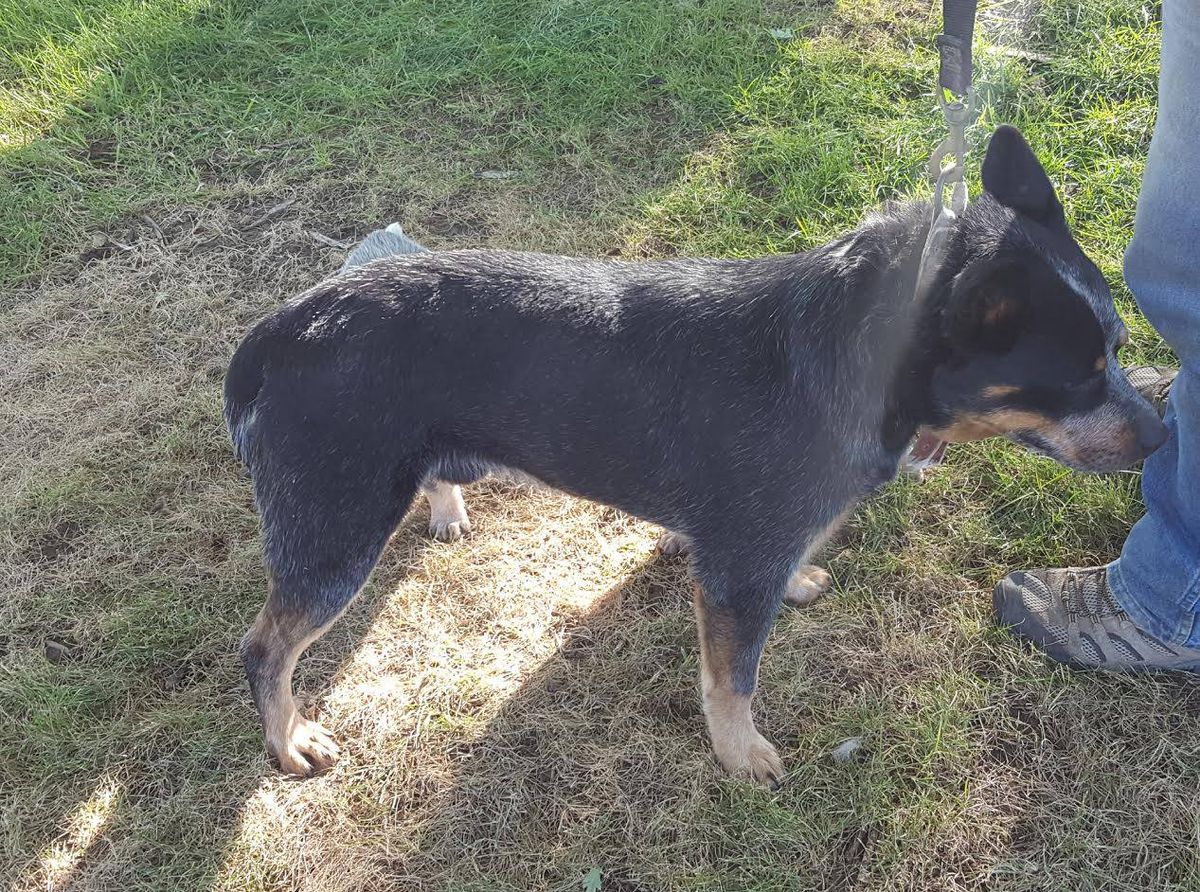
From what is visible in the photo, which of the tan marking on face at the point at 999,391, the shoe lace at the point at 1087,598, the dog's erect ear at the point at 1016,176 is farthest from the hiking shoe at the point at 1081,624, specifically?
the dog's erect ear at the point at 1016,176

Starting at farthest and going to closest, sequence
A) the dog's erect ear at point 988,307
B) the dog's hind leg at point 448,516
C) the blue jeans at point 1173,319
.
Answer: the dog's hind leg at point 448,516 < the blue jeans at point 1173,319 < the dog's erect ear at point 988,307

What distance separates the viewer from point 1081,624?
10.5ft

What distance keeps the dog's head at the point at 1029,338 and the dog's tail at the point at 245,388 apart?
199cm

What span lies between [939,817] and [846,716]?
1.42 feet

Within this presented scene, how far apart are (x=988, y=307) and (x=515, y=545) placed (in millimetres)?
2210

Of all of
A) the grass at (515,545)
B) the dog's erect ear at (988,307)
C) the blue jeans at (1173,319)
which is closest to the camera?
the dog's erect ear at (988,307)

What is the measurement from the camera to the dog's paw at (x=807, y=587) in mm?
3504

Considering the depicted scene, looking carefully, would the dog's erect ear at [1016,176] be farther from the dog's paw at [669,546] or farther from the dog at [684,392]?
the dog's paw at [669,546]

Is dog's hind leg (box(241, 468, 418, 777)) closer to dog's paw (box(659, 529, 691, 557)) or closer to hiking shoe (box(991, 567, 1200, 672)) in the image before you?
dog's paw (box(659, 529, 691, 557))

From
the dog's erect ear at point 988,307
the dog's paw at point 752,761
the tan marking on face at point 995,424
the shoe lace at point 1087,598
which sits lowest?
the dog's paw at point 752,761

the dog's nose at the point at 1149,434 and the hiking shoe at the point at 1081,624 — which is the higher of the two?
the dog's nose at the point at 1149,434

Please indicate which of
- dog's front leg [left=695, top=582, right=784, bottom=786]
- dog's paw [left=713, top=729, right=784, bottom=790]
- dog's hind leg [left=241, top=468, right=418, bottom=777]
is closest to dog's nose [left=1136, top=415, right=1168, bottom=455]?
dog's front leg [left=695, top=582, right=784, bottom=786]

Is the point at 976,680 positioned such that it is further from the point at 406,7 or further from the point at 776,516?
the point at 406,7

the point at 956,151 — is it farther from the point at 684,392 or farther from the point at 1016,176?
the point at 684,392
